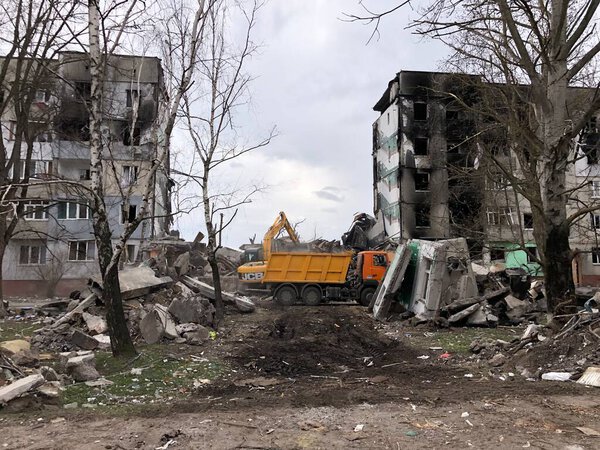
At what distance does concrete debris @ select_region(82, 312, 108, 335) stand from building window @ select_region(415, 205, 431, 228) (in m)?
27.1

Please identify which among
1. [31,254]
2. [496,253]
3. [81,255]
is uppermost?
[31,254]

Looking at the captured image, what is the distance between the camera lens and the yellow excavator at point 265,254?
20.3 meters

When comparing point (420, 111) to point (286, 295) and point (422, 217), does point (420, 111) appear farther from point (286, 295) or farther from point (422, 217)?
point (286, 295)

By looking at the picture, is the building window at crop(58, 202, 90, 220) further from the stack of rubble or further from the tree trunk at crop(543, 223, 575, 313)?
the tree trunk at crop(543, 223, 575, 313)

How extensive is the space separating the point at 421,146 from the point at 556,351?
98.9 ft

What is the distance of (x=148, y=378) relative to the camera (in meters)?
6.95

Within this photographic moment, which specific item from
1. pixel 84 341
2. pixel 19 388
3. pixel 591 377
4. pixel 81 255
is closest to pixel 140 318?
pixel 84 341

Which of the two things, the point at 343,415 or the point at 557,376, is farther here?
the point at 557,376

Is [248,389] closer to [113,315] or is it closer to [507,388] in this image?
[113,315]

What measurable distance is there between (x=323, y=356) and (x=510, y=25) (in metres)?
7.00

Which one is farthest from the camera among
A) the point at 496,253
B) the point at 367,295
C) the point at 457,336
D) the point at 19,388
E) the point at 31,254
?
the point at 31,254

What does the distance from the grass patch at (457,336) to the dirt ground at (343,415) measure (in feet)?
5.65

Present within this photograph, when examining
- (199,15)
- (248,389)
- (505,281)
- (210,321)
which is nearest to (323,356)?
(248,389)

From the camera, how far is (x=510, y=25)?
28.1 ft
